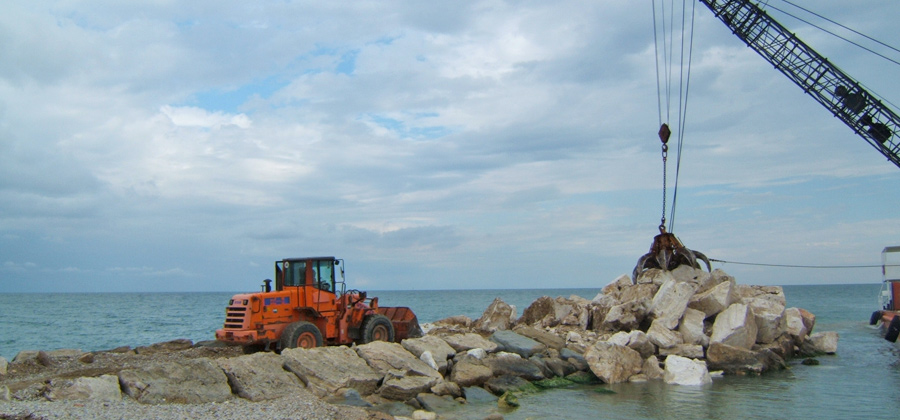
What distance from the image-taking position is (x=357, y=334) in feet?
50.4

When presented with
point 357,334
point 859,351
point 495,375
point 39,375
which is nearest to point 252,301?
point 357,334

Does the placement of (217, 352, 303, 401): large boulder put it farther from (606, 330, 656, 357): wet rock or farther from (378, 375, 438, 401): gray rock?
(606, 330, 656, 357): wet rock

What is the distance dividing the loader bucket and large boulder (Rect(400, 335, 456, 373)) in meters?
1.60

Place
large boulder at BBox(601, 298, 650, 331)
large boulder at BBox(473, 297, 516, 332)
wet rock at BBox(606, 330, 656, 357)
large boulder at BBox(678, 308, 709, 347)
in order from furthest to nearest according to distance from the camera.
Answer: large boulder at BBox(473, 297, 516, 332)
large boulder at BBox(601, 298, 650, 331)
large boulder at BBox(678, 308, 709, 347)
wet rock at BBox(606, 330, 656, 357)

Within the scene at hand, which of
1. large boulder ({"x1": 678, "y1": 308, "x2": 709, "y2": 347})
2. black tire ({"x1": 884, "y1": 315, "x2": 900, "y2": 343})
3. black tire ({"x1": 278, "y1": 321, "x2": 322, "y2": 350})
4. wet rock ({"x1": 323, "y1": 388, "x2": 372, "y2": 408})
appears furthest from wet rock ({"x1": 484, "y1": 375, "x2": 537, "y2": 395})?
black tire ({"x1": 884, "y1": 315, "x2": 900, "y2": 343})

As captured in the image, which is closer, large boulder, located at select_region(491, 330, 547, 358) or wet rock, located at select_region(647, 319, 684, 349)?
large boulder, located at select_region(491, 330, 547, 358)

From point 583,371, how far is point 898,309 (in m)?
23.9

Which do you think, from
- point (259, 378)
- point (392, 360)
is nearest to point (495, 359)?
point (392, 360)

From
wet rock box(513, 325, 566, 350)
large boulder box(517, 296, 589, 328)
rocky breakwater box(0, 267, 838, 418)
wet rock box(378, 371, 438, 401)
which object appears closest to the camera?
rocky breakwater box(0, 267, 838, 418)

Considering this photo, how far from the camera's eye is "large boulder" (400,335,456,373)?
45.2 feet

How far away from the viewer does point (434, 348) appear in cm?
1429

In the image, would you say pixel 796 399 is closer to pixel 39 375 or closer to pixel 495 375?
pixel 495 375

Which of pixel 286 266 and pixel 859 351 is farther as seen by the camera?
pixel 859 351

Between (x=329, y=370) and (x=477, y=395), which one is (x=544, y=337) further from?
(x=329, y=370)
